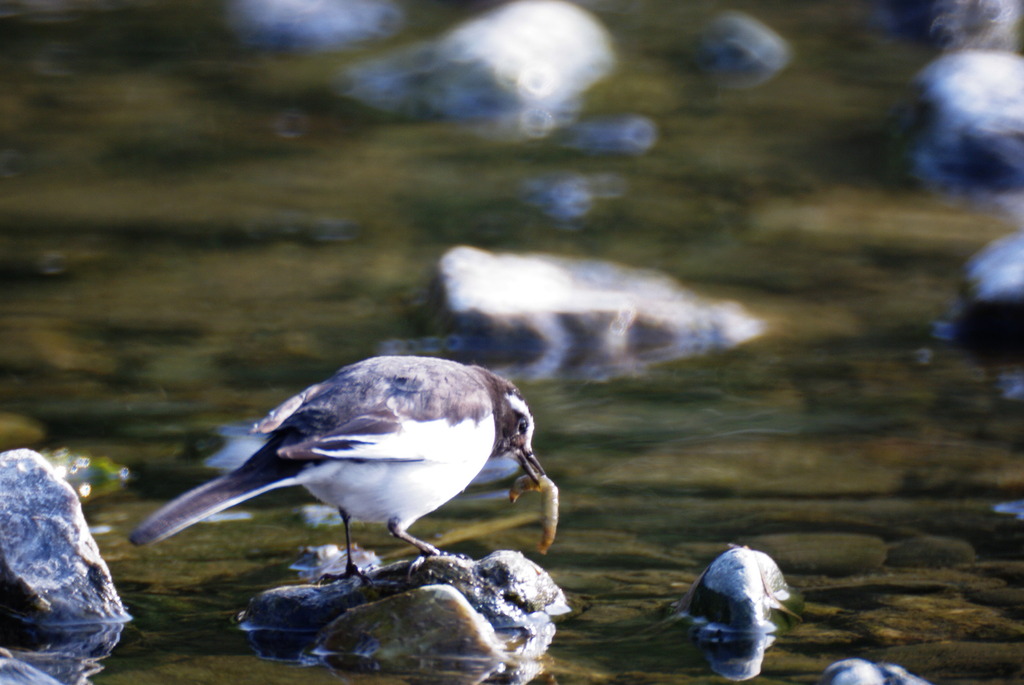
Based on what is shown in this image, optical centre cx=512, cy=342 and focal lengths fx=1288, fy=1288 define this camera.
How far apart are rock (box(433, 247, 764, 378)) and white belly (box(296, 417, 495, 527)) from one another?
320cm

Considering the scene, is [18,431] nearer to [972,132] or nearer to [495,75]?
[495,75]

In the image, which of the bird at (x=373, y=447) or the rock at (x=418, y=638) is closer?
the bird at (x=373, y=447)

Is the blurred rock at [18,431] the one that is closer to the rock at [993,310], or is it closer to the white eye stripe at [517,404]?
the white eye stripe at [517,404]

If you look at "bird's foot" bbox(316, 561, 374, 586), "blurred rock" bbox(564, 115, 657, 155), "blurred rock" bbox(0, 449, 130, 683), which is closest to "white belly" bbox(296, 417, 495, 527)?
"bird's foot" bbox(316, 561, 374, 586)

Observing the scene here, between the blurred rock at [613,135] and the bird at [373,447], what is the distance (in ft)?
25.6

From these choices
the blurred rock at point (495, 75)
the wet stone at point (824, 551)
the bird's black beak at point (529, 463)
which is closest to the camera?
the wet stone at point (824, 551)

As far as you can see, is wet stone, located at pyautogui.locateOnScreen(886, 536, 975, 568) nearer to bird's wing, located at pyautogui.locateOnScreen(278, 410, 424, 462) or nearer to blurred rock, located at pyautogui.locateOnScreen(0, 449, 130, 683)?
bird's wing, located at pyautogui.locateOnScreen(278, 410, 424, 462)

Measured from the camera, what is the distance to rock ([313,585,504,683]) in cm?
408

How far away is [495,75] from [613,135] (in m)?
1.68

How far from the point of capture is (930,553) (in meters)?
5.01

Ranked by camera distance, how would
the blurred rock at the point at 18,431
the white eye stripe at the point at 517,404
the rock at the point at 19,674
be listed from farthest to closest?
the blurred rock at the point at 18,431 → the white eye stripe at the point at 517,404 → the rock at the point at 19,674

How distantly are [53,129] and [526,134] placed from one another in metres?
4.64

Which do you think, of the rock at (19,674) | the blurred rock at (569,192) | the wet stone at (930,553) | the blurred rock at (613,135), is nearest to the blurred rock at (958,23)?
the blurred rock at (613,135)

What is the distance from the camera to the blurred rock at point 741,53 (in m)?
14.6
